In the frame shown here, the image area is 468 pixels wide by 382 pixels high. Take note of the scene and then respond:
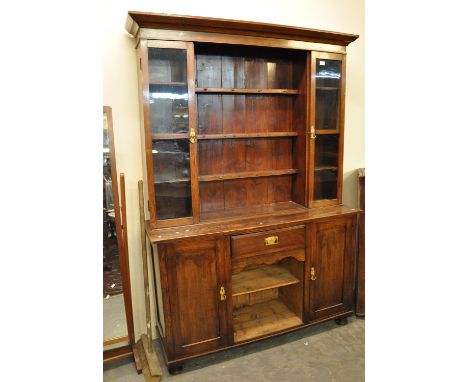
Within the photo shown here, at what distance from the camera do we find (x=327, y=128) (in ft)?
8.14

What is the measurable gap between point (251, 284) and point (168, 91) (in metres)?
1.49

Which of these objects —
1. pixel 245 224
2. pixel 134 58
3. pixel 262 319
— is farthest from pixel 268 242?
pixel 134 58

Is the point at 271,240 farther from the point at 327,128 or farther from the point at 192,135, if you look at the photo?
the point at 327,128

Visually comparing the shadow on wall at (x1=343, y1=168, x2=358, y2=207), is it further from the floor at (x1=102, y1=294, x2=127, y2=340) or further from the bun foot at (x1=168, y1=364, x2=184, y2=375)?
the floor at (x1=102, y1=294, x2=127, y2=340)

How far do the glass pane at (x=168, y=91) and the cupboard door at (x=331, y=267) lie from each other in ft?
4.05

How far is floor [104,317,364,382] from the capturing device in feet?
6.59

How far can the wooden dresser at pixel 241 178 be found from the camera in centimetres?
195

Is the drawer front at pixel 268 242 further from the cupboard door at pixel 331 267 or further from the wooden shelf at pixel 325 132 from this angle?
the wooden shelf at pixel 325 132

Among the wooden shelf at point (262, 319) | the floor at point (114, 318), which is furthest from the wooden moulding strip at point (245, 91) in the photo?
the wooden shelf at point (262, 319)
